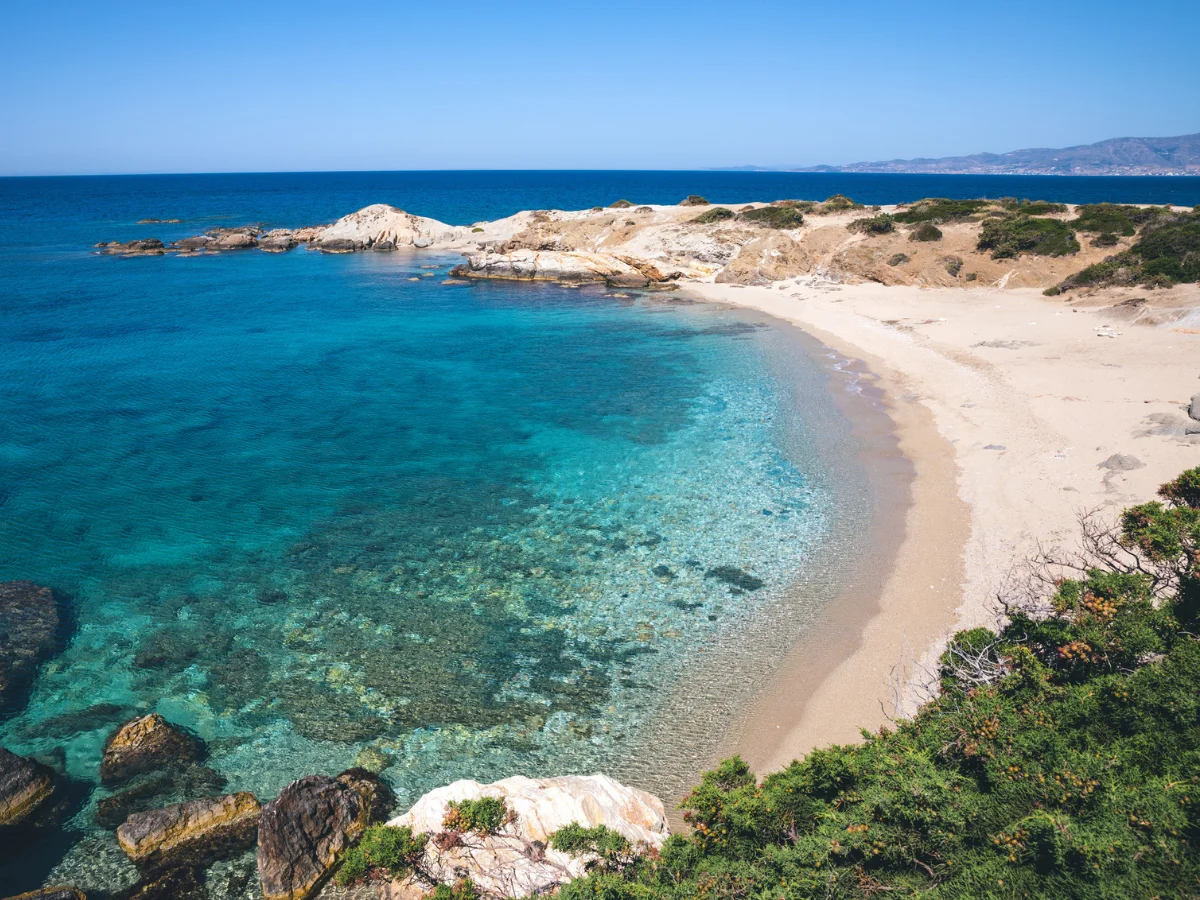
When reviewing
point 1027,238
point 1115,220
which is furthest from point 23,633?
point 1115,220

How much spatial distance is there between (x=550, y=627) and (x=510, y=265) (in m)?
46.4

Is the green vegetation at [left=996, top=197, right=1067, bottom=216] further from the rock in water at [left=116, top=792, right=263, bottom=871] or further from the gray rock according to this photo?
the rock in water at [left=116, top=792, right=263, bottom=871]

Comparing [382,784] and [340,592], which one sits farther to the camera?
[340,592]

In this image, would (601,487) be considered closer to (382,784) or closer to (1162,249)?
(382,784)

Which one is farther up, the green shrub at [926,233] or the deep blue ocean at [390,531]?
the green shrub at [926,233]

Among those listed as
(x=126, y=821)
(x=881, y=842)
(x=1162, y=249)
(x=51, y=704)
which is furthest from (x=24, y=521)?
(x=1162, y=249)

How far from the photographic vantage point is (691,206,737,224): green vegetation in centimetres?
5781

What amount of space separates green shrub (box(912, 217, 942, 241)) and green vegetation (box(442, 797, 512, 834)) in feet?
161

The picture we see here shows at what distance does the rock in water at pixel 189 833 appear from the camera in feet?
30.7

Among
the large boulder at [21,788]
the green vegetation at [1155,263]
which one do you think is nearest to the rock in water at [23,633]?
the large boulder at [21,788]

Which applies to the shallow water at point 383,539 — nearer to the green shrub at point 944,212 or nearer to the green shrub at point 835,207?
the green shrub at point 944,212

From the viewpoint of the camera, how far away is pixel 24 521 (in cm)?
1819

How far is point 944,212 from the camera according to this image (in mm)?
49875

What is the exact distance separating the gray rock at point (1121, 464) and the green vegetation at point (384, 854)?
19451 millimetres
